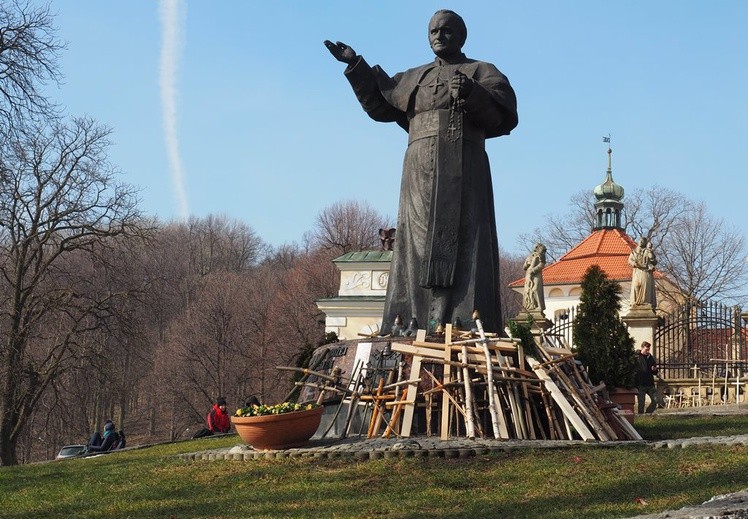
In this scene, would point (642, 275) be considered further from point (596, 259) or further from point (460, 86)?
point (596, 259)

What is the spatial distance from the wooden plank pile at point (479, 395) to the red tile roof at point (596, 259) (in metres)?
41.1

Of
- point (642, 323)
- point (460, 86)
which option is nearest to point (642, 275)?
point (642, 323)

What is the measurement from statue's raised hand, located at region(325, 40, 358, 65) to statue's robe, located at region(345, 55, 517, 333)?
0.09 metres

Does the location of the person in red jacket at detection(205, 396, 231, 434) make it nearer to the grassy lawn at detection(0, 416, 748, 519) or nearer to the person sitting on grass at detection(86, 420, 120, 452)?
the person sitting on grass at detection(86, 420, 120, 452)

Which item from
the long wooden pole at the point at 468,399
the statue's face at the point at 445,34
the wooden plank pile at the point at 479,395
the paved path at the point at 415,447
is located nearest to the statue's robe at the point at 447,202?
the statue's face at the point at 445,34

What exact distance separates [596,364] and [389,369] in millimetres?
7527

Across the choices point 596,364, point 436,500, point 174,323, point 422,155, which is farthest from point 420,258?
point 174,323

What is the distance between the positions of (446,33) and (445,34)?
0.02 m

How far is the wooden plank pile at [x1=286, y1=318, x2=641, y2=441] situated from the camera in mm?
11891

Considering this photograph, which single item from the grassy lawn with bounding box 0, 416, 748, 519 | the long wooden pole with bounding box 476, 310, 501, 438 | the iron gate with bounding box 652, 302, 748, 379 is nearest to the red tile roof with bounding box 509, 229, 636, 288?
the iron gate with bounding box 652, 302, 748, 379

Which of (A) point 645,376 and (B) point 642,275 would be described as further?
(B) point 642,275

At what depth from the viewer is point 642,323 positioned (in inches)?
1102

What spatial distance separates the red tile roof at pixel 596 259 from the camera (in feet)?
176

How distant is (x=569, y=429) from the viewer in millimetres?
12031
